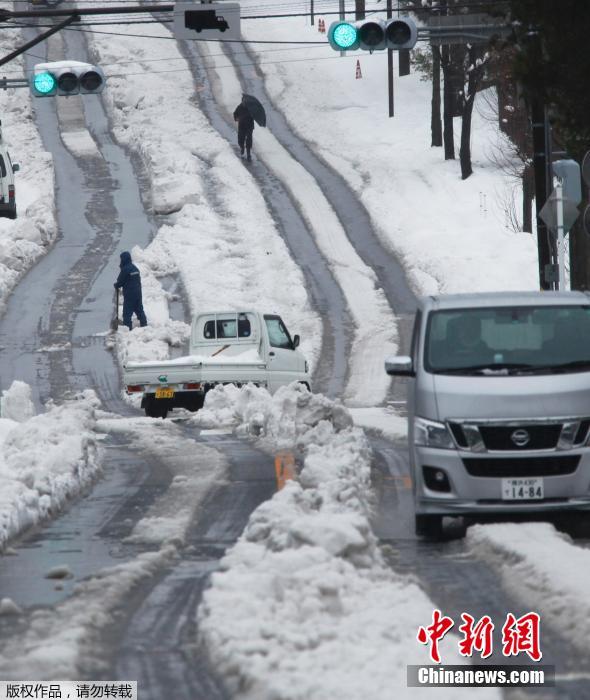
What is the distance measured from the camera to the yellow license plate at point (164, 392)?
74.5ft

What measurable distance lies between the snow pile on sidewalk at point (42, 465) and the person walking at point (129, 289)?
11.1 meters

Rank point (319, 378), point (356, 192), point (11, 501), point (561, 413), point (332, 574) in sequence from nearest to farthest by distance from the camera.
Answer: point (332, 574) < point (561, 413) < point (11, 501) < point (319, 378) < point (356, 192)

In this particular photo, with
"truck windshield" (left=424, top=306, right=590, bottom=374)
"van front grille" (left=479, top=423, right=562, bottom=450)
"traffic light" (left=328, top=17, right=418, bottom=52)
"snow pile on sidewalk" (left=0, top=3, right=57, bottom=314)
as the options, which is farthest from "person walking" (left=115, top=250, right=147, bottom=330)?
"van front grille" (left=479, top=423, right=562, bottom=450)

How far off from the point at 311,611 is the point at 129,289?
76.7ft

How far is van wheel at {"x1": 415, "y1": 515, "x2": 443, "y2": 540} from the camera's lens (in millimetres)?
11125

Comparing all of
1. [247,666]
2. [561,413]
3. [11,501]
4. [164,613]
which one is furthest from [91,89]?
[247,666]

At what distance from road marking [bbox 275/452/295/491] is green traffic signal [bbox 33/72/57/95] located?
9.21 meters

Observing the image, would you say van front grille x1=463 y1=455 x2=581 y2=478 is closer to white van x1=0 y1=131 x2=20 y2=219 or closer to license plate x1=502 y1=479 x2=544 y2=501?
license plate x1=502 y1=479 x2=544 y2=501

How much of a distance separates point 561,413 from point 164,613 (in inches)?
150

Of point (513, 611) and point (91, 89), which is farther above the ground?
point (91, 89)

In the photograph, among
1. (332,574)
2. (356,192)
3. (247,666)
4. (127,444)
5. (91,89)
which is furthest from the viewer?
(356,192)

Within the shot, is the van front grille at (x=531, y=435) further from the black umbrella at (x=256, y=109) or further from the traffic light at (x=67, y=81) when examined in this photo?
A: the black umbrella at (x=256, y=109)

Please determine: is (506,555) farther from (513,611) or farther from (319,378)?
(319,378)

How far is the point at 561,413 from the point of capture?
10.9 meters
